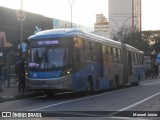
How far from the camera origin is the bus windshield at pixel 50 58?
21.6 metres

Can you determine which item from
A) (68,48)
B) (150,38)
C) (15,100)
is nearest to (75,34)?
(68,48)

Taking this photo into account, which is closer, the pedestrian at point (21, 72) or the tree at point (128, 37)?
the pedestrian at point (21, 72)

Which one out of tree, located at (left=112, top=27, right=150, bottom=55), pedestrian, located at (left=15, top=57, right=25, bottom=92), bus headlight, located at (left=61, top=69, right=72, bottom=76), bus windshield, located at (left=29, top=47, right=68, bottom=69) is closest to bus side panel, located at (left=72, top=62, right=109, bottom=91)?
bus headlight, located at (left=61, top=69, right=72, bottom=76)

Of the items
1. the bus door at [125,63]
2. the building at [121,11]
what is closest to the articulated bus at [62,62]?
the bus door at [125,63]

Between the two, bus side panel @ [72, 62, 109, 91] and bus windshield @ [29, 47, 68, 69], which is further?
bus side panel @ [72, 62, 109, 91]

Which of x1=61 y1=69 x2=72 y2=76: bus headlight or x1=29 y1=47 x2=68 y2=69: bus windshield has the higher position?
x1=29 y1=47 x2=68 y2=69: bus windshield

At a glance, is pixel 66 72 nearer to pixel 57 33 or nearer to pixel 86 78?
pixel 57 33

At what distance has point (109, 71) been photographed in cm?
2859

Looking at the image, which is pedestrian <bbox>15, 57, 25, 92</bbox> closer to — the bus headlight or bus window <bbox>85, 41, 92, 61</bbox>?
bus window <bbox>85, 41, 92, 61</bbox>

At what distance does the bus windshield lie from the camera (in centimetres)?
2156

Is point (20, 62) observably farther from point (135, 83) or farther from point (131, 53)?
point (135, 83)

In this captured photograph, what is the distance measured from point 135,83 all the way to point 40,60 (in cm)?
1848

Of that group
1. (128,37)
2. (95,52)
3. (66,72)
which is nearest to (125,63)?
(95,52)

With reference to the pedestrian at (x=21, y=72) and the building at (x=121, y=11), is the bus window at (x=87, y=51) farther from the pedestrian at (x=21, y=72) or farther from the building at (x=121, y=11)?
the building at (x=121, y=11)
